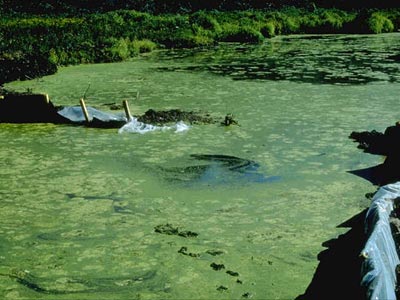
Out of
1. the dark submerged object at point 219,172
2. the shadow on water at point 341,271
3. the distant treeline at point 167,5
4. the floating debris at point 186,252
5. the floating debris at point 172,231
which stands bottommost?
the floating debris at point 186,252

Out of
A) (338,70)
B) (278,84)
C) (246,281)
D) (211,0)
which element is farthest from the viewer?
(211,0)

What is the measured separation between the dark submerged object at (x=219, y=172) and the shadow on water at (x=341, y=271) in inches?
73.4

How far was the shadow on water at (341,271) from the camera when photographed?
249cm

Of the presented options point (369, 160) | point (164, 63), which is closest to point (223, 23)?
point (164, 63)

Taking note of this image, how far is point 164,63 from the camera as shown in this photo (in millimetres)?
12938

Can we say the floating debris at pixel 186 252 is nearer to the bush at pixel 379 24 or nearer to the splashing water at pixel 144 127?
the splashing water at pixel 144 127

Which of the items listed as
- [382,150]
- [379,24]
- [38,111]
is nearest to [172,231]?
[382,150]

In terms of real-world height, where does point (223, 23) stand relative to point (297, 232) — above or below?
above

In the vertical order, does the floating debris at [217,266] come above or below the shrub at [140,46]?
below

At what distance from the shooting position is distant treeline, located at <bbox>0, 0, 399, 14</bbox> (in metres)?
26.8

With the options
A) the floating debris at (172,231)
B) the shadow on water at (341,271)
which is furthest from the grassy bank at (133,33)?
the shadow on water at (341,271)

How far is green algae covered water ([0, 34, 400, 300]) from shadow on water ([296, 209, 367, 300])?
29 cm

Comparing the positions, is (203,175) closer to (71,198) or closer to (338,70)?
(71,198)

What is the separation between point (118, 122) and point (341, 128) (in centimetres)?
279
